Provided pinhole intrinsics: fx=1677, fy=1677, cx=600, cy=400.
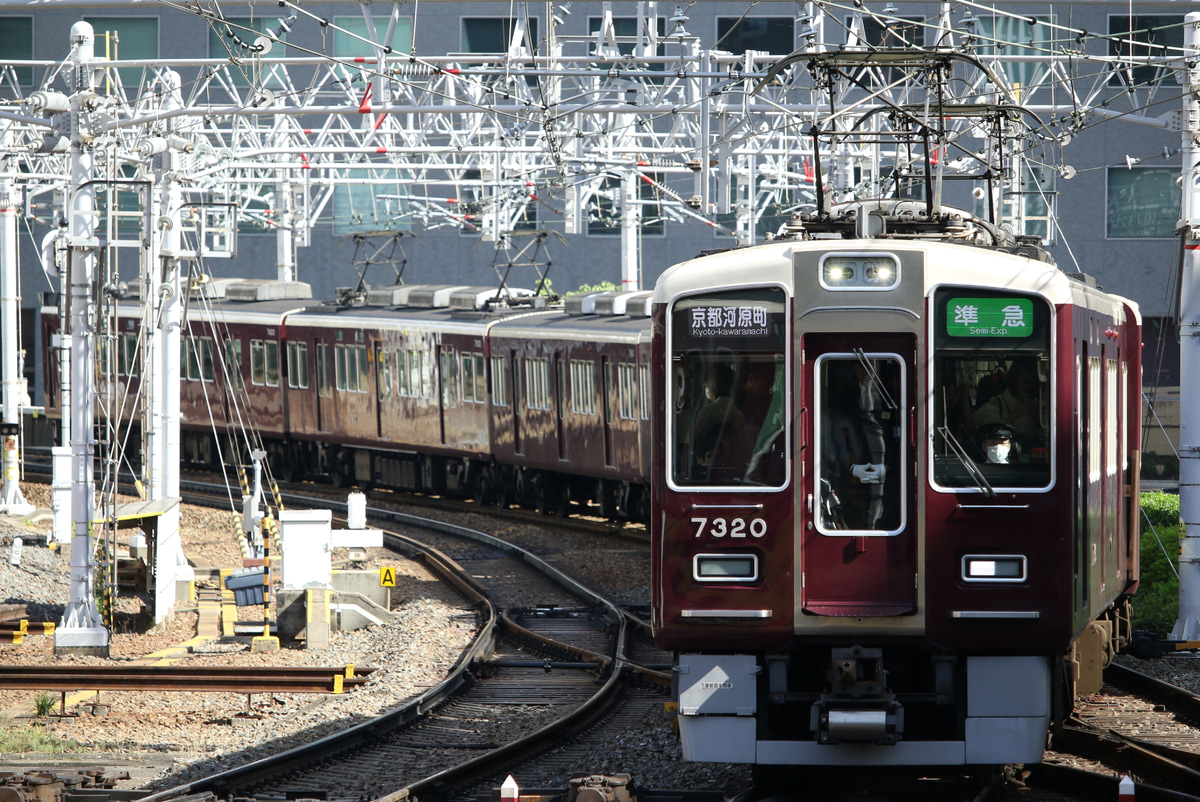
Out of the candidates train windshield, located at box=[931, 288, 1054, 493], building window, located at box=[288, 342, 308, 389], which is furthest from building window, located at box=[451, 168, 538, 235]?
train windshield, located at box=[931, 288, 1054, 493]

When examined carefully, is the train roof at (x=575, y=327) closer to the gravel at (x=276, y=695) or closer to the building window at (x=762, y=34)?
the gravel at (x=276, y=695)

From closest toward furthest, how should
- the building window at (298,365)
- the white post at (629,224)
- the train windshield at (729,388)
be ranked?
the train windshield at (729,388), the white post at (629,224), the building window at (298,365)

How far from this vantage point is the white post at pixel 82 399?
508 inches

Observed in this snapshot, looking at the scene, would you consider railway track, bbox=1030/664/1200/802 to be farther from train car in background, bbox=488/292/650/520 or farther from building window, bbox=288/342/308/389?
building window, bbox=288/342/308/389

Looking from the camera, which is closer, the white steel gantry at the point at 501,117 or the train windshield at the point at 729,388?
the train windshield at the point at 729,388

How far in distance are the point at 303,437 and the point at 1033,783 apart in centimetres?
2065

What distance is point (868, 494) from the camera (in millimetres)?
7305

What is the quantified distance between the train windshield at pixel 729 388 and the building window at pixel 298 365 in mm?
20466

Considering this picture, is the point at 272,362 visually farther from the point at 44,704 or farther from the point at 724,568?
the point at 724,568

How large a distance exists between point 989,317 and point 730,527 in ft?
4.74

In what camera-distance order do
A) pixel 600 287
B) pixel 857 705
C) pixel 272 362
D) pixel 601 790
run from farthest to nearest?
pixel 600 287, pixel 272 362, pixel 857 705, pixel 601 790

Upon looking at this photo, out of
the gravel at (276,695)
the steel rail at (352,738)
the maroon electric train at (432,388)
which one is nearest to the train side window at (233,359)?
the maroon electric train at (432,388)

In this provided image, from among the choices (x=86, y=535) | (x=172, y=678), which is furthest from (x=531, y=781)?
(x=86, y=535)

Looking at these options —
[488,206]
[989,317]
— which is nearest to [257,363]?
[488,206]
